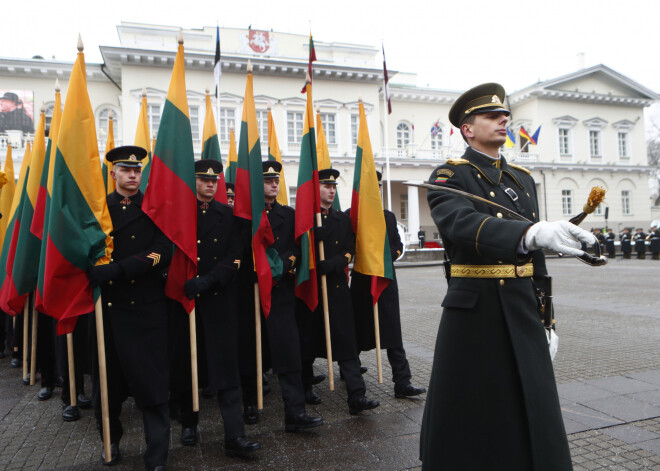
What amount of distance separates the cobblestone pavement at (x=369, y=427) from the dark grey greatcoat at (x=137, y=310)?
23.3 inches

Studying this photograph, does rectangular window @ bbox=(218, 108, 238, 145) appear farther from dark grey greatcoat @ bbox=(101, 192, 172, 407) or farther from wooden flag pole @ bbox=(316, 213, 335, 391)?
dark grey greatcoat @ bbox=(101, 192, 172, 407)

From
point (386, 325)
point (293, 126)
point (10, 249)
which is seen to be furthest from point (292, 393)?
point (293, 126)

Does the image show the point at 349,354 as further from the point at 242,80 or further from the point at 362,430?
the point at 242,80

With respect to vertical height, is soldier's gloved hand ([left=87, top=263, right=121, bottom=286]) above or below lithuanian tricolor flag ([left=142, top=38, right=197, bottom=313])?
below

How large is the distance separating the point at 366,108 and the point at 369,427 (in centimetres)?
2996

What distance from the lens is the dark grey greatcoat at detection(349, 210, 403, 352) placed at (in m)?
5.23

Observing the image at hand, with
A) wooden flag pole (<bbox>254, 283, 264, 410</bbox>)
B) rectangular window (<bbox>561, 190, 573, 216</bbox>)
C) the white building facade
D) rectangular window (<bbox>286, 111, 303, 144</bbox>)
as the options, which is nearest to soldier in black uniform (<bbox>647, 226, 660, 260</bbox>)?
the white building facade

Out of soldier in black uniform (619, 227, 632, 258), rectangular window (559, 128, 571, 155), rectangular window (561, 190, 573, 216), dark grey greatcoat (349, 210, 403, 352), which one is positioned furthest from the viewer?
rectangular window (559, 128, 571, 155)

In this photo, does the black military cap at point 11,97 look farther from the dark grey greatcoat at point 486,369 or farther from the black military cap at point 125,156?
the dark grey greatcoat at point 486,369

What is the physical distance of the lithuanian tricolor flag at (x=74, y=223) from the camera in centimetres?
368

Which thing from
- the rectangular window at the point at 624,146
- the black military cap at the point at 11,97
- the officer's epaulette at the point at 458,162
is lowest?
the officer's epaulette at the point at 458,162

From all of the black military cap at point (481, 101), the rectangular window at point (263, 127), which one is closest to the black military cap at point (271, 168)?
the black military cap at point (481, 101)

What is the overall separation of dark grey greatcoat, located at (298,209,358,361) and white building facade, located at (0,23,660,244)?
17558mm

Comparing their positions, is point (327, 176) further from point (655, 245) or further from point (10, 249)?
point (655, 245)
